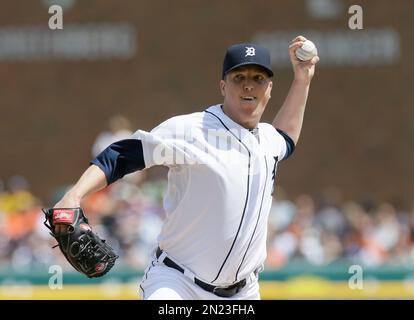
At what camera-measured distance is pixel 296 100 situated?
17.7 feet

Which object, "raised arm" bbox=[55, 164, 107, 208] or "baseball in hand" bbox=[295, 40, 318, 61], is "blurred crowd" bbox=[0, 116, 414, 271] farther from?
"raised arm" bbox=[55, 164, 107, 208]

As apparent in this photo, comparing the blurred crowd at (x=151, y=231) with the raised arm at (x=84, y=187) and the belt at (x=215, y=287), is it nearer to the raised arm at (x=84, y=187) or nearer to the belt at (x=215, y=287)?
the belt at (x=215, y=287)

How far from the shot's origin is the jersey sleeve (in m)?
4.61

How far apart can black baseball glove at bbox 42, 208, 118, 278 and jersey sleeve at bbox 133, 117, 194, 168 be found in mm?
448

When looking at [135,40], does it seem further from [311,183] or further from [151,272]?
[151,272]

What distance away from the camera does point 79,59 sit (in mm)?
17359

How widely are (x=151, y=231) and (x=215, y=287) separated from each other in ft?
20.0

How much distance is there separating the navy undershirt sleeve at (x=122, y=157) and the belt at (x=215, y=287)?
0.52m

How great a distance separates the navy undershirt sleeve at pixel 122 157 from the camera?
4.51m

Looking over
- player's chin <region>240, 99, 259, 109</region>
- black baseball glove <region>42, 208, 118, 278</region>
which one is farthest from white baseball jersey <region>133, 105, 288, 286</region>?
black baseball glove <region>42, 208, 118, 278</region>

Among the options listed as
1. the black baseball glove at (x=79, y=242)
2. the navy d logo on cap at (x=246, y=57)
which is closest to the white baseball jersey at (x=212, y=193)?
the navy d logo on cap at (x=246, y=57)

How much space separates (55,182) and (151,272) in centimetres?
1271

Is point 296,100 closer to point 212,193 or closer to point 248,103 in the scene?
point 248,103
